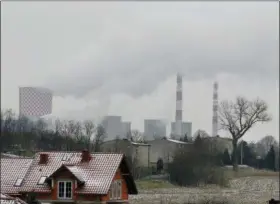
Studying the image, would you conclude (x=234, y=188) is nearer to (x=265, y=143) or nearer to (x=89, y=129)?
(x=89, y=129)

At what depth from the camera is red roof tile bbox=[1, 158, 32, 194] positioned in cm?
4256

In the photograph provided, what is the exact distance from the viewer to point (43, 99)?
188ft

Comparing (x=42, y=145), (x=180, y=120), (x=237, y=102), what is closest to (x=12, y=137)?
(x=42, y=145)

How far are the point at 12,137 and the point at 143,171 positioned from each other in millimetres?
18559

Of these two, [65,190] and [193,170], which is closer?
[65,190]

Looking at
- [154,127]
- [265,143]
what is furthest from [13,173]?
[265,143]

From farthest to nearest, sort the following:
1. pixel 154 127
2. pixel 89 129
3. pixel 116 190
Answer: pixel 154 127, pixel 89 129, pixel 116 190

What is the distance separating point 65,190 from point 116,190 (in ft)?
10.5

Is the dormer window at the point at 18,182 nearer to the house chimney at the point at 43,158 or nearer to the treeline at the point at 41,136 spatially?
the house chimney at the point at 43,158

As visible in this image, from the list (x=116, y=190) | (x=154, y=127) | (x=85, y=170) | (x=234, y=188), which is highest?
(x=154, y=127)

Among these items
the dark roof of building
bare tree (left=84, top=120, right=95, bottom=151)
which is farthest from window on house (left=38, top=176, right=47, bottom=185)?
bare tree (left=84, top=120, right=95, bottom=151)

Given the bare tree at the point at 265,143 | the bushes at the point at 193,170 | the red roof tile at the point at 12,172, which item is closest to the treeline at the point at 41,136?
the bushes at the point at 193,170

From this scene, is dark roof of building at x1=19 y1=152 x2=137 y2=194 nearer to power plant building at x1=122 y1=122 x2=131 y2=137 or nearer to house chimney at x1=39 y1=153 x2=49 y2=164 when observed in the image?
house chimney at x1=39 y1=153 x2=49 y2=164

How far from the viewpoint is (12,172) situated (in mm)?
44156
